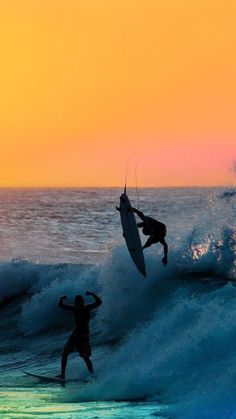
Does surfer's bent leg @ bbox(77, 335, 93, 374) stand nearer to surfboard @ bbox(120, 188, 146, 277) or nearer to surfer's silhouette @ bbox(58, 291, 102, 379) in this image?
surfer's silhouette @ bbox(58, 291, 102, 379)

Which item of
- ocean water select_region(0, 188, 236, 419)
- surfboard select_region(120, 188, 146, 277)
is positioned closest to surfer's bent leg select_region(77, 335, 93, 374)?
ocean water select_region(0, 188, 236, 419)

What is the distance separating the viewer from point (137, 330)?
16375 millimetres

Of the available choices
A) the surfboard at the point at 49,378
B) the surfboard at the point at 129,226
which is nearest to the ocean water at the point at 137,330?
the surfboard at the point at 49,378

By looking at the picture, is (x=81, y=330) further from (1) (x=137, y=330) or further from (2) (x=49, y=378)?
(1) (x=137, y=330)

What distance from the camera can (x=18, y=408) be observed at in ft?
36.7

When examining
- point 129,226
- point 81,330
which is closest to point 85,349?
point 81,330

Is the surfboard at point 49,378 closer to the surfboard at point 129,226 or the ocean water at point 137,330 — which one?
the ocean water at point 137,330

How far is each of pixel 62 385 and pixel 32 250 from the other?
25.6 meters

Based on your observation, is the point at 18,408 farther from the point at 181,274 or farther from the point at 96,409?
the point at 181,274

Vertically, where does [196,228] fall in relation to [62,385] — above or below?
above

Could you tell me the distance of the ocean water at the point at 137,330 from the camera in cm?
1110

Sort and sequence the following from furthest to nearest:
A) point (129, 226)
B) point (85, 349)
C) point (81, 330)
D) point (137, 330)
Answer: point (137, 330), point (129, 226), point (81, 330), point (85, 349)

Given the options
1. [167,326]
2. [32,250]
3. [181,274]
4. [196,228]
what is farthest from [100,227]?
[167,326]

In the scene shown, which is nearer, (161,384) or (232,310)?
(161,384)
